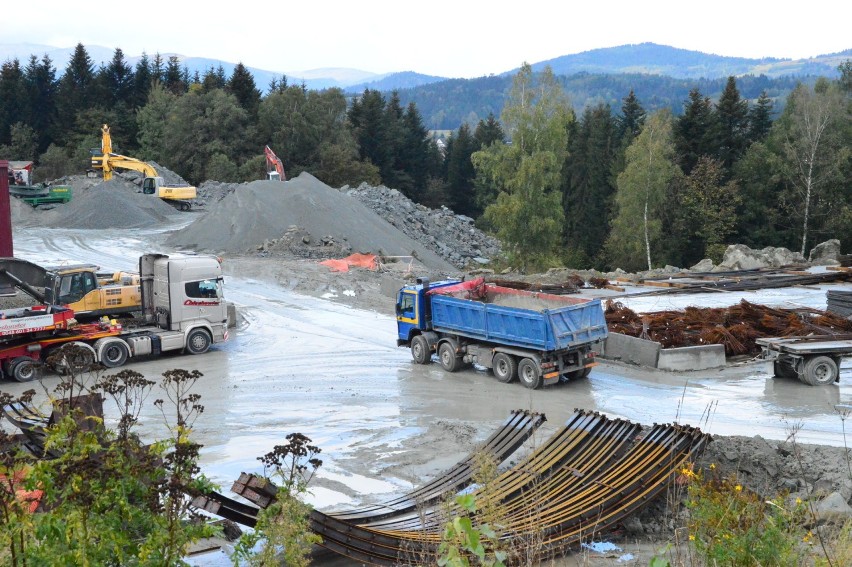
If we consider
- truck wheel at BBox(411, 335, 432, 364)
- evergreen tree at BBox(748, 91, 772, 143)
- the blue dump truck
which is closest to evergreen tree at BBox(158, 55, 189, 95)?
evergreen tree at BBox(748, 91, 772, 143)

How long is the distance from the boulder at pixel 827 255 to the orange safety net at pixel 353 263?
19.1 m

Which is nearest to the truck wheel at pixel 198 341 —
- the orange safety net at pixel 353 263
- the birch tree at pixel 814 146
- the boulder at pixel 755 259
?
the orange safety net at pixel 353 263

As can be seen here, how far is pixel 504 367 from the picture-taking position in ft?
62.8

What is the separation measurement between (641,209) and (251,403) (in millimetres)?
39199

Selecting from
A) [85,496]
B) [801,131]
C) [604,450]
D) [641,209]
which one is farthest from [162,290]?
[801,131]

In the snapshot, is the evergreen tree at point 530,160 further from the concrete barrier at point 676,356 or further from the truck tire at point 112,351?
the truck tire at point 112,351

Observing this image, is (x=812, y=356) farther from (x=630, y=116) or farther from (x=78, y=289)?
(x=630, y=116)

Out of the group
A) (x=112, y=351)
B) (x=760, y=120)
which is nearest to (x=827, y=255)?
(x=760, y=120)

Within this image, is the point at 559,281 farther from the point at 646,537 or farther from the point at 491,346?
the point at 646,537

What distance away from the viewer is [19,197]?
181ft

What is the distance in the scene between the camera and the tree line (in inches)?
1800

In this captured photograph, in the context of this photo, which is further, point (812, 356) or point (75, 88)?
point (75, 88)

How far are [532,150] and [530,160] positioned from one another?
52.4 inches

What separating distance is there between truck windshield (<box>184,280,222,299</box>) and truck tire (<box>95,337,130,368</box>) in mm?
2112
